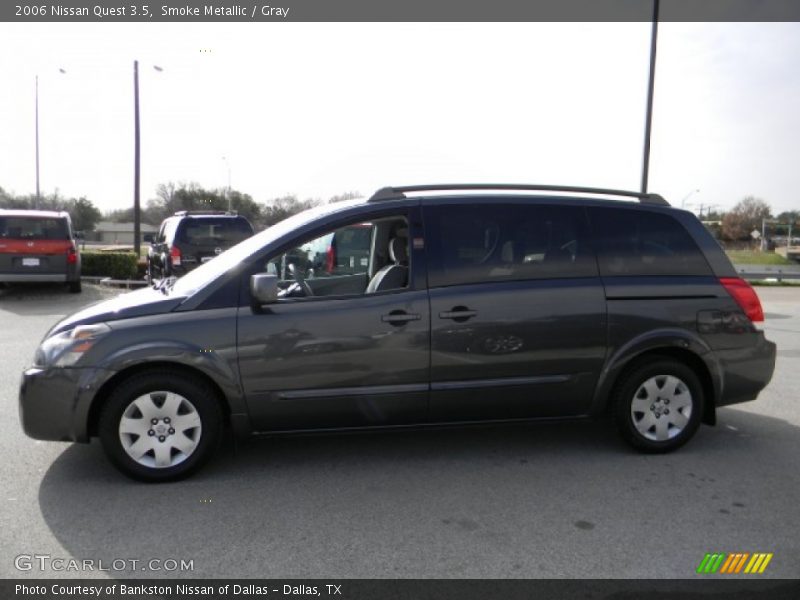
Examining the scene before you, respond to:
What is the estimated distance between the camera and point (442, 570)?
3.01 metres

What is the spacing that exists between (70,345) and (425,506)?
2316mm

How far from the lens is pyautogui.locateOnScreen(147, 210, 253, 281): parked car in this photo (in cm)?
1256

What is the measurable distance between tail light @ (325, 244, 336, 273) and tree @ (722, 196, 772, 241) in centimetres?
8704

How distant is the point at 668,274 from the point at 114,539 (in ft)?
12.6

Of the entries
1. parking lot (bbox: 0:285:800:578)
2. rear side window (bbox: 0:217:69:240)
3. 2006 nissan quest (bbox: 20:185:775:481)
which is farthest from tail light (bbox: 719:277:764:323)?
rear side window (bbox: 0:217:69:240)

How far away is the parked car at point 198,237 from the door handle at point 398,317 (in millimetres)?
9080

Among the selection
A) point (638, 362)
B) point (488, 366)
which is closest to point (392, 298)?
point (488, 366)

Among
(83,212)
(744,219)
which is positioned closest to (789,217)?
(744,219)

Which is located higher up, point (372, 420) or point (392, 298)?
point (392, 298)

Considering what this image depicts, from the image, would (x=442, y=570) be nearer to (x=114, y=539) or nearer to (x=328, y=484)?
(x=328, y=484)

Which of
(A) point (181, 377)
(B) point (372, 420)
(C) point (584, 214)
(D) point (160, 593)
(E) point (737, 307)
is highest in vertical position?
(C) point (584, 214)

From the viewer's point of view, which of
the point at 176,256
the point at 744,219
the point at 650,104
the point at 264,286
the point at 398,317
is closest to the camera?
the point at 264,286

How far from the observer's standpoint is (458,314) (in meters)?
4.18

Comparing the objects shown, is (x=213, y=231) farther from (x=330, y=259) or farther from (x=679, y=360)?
(x=679, y=360)
